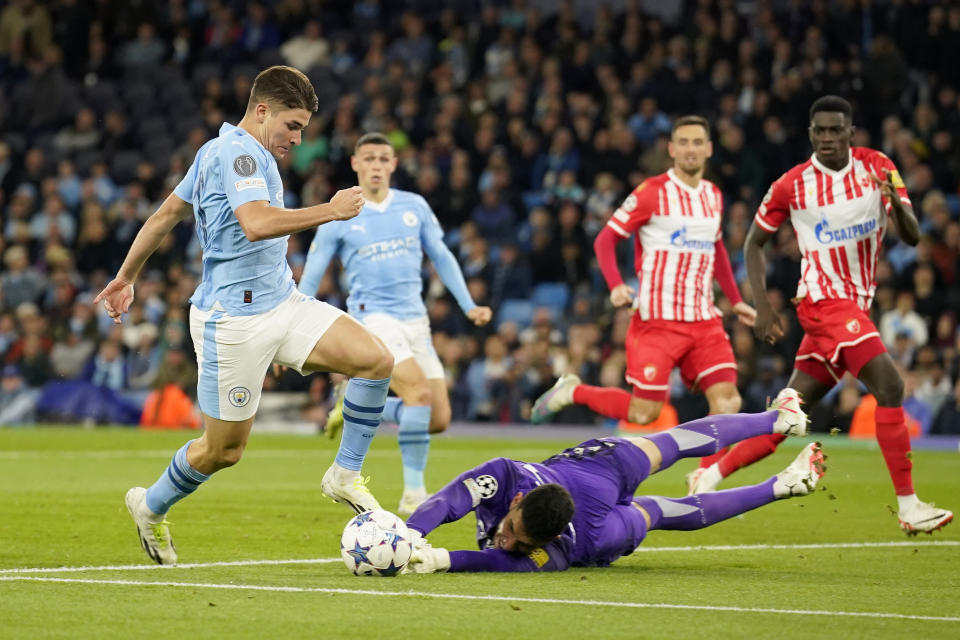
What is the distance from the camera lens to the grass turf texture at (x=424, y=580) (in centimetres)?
572

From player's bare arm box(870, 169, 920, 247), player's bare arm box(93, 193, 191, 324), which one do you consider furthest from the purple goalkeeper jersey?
player's bare arm box(870, 169, 920, 247)

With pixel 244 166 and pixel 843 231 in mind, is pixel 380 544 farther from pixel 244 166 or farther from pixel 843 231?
pixel 843 231

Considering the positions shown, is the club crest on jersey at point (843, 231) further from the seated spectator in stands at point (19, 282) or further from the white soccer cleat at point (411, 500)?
the seated spectator in stands at point (19, 282)

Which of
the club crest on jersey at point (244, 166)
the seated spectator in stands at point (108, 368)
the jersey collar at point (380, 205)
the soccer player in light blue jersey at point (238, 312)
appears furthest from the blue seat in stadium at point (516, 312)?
the club crest on jersey at point (244, 166)

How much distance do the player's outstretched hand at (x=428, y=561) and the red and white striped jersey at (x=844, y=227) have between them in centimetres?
375

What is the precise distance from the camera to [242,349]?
296 inches

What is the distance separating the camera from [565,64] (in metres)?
24.9

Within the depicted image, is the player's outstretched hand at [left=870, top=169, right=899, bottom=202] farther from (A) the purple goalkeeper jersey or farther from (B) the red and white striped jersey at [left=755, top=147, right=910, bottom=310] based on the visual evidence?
(A) the purple goalkeeper jersey

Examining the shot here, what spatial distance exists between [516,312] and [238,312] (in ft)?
50.5

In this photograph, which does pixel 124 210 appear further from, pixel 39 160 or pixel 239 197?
pixel 239 197

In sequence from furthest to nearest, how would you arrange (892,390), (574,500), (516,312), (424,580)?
(516,312) → (892,390) → (574,500) → (424,580)

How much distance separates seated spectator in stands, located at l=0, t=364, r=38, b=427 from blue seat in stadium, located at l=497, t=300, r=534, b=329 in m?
7.10

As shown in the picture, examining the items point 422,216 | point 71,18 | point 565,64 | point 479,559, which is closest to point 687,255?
point 422,216

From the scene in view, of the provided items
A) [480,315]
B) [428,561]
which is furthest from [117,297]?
[480,315]
